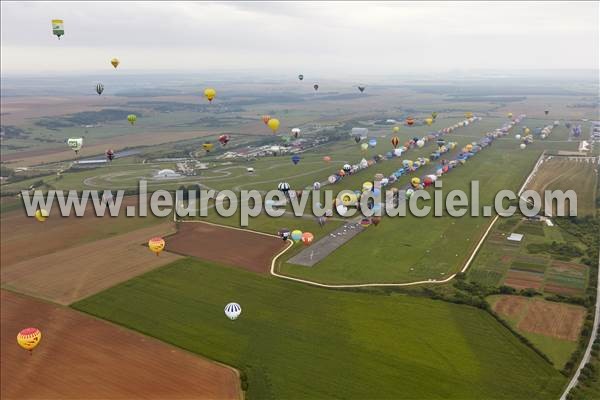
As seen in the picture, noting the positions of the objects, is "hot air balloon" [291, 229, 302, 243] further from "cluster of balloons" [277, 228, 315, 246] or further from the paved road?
the paved road

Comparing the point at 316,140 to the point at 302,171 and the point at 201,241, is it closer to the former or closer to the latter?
the point at 302,171

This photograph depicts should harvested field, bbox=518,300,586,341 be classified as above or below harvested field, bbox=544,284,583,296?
below

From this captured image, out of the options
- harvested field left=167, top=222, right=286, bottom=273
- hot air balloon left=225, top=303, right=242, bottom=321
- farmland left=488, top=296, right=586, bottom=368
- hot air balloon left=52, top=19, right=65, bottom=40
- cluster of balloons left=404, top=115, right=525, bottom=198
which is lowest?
farmland left=488, top=296, right=586, bottom=368

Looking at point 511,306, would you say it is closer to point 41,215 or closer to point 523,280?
point 523,280

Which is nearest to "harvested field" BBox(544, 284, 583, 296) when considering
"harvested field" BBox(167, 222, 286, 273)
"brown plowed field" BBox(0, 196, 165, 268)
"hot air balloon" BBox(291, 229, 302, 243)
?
"hot air balloon" BBox(291, 229, 302, 243)

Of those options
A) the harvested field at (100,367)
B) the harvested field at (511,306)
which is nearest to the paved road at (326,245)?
the harvested field at (511,306)
